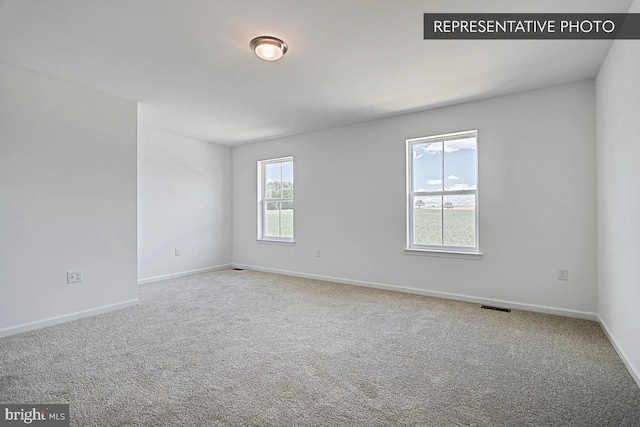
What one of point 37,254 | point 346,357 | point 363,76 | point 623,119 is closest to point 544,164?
point 623,119

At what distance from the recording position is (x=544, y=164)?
3.32 metres

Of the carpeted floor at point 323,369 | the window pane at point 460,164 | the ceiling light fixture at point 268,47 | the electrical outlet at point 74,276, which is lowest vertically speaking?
the carpeted floor at point 323,369

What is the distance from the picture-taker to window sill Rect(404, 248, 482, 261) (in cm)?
372

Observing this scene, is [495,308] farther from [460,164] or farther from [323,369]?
[323,369]

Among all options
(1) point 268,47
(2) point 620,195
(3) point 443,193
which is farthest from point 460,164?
(1) point 268,47

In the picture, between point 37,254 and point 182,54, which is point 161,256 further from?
point 182,54

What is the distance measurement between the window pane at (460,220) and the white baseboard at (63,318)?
13.1ft

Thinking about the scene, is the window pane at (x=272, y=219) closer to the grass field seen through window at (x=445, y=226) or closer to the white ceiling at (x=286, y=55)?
the white ceiling at (x=286, y=55)

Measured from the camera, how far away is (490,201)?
3637mm

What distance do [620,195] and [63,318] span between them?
16.6 ft

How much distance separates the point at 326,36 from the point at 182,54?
125cm

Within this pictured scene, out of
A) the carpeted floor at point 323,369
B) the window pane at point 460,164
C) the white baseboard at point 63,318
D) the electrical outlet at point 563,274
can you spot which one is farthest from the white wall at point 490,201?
the white baseboard at point 63,318

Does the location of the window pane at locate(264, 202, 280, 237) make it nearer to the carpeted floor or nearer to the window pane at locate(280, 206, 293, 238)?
the window pane at locate(280, 206, 293, 238)

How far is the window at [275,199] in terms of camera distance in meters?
5.60
